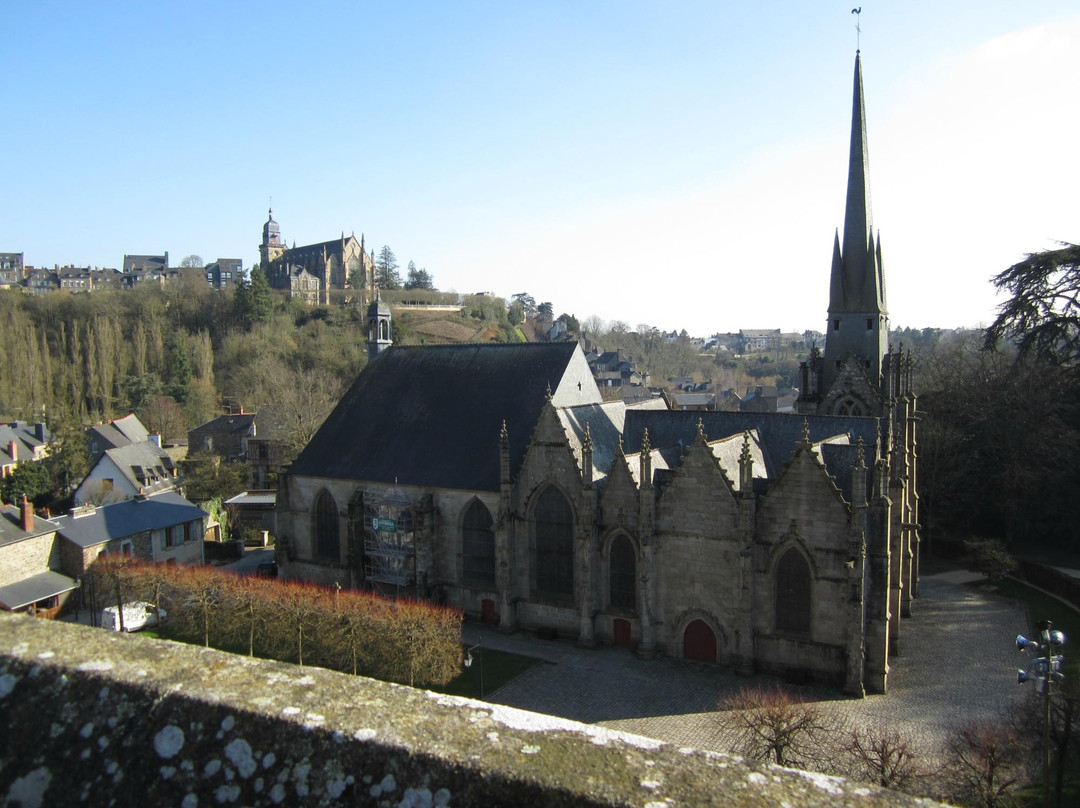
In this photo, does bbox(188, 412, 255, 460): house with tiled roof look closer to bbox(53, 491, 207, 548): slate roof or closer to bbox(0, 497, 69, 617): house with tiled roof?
bbox(53, 491, 207, 548): slate roof

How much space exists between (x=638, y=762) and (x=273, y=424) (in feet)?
217

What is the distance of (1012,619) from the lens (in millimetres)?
32719

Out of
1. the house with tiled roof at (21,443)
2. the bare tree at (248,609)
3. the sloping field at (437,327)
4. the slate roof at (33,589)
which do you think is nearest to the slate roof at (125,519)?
the slate roof at (33,589)

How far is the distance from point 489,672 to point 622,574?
635 centimetres

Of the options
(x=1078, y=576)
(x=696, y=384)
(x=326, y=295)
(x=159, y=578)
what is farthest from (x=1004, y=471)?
(x=326, y=295)

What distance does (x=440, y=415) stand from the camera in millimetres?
35844

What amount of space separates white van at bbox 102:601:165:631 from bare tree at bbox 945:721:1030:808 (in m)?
29.9

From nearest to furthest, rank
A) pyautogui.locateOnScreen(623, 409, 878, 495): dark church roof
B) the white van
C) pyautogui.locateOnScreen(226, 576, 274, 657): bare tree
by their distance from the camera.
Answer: pyautogui.locateOnScreen(623, 409, 878, 495): dark church roof, pyautogui.locateOnScreen(226, 576, 274, 657): bare tree, the white van

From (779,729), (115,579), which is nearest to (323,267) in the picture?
(115,579)

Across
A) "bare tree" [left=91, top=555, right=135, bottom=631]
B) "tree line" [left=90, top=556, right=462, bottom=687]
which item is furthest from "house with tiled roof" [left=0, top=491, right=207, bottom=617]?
"tree line" [left=90, top=556, right=462, bottom=687]

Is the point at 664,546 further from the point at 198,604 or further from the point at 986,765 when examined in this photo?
the point at 198,604

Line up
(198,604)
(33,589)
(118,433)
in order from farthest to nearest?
(118,433), (33,589), (198,604)

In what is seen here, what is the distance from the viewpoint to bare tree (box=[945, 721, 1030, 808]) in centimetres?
1697

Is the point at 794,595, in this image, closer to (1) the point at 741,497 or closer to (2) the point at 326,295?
(1) the point at 741,497
